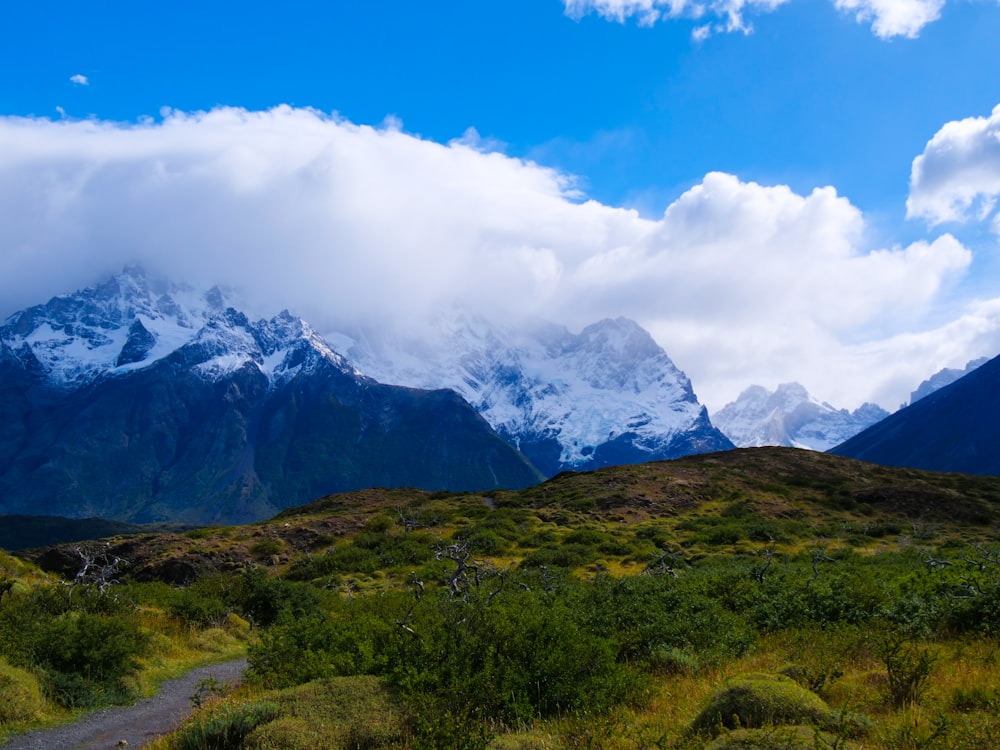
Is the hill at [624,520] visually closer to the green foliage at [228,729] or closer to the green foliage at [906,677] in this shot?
the green foliage at [906,677]

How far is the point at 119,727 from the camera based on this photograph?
1235cm

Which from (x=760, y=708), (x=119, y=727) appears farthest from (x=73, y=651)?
(x=760, y=708)

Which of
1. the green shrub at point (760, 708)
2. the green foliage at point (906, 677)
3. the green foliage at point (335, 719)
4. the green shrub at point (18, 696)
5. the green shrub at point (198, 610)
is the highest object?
the green shrub at point (198, 610)

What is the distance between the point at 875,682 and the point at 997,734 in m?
2.87

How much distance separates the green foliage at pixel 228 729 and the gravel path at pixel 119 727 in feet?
8.33

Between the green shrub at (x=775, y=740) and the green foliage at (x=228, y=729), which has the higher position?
the green foliage at (x=228, y=729)

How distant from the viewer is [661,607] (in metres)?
13.9

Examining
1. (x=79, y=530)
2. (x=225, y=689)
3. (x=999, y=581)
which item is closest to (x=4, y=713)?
(x=225, y=689)

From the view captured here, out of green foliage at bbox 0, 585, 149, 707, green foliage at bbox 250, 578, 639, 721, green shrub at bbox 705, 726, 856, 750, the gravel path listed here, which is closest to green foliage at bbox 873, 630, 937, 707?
green shrub at bbox 705, 726, 856, 750

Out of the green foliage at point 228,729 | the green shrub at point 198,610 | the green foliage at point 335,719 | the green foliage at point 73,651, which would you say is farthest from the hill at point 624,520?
the green foliage at point 228,729

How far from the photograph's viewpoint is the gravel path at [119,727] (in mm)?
11125

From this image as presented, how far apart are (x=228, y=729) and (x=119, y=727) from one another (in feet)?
16.2

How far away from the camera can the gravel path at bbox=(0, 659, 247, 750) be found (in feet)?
36.5

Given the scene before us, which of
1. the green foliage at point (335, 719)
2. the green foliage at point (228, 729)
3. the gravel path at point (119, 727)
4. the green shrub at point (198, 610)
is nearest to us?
the green foliage at point (335, 719)
